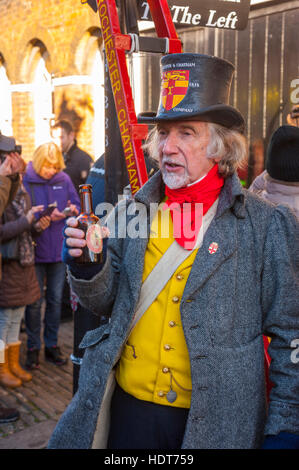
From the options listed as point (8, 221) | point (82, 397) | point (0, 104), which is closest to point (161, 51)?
point (82, 397)

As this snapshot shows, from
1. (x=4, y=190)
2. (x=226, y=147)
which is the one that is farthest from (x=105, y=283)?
(x=4, y=190)

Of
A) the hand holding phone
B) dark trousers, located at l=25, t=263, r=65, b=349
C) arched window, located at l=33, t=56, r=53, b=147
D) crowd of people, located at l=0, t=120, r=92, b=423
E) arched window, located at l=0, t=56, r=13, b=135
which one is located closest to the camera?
crowd of people, located at l=0, t=120, r=92, b=423

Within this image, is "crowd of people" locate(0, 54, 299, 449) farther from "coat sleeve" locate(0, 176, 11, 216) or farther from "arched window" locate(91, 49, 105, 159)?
"arched window" locate(91, 49, 105, 159)

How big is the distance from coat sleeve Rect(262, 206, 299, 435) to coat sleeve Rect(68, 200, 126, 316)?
581 mm

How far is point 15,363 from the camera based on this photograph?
16.6 feet

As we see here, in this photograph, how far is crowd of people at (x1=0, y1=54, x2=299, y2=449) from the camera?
1.88 metres

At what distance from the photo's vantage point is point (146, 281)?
79.4 inches

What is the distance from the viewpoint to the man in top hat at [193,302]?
1880 mm

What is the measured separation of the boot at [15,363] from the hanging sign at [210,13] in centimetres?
319

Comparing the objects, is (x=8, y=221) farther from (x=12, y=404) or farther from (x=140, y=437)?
(x=140, y=437)

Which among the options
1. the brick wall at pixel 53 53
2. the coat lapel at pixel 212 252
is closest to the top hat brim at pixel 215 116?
the coat lapel at pixel 212 252

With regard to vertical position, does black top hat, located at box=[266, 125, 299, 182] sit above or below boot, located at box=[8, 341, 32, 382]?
above

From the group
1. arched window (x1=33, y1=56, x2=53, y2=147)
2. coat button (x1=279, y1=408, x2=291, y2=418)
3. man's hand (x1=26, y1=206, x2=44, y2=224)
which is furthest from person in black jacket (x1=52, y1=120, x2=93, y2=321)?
coat button (x1=279, y1=408, x2=291, y2=418)

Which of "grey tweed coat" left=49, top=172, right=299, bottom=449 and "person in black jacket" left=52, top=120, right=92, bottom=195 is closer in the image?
"grey tweed coat" left=49, top=172, right=299, bottom=449
